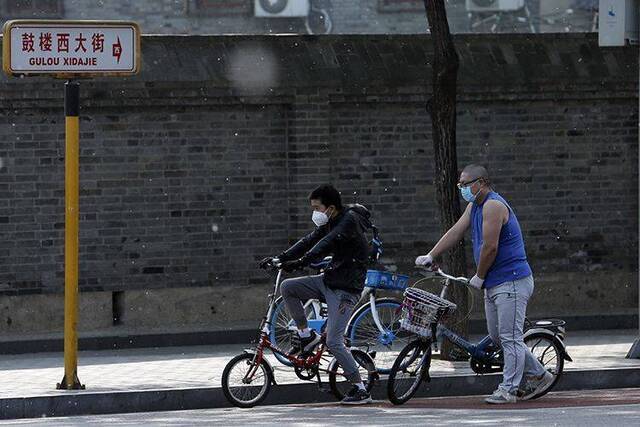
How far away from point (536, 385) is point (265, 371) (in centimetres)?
200

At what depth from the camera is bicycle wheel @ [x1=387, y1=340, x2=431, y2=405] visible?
40.0ft

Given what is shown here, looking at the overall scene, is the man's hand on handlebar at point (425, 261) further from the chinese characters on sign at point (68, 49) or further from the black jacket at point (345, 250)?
the chinese characters on sign at point (68, 49)

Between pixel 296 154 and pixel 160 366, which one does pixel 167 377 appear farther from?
pixel 296 154

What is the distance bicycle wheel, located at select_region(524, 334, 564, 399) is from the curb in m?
0.58

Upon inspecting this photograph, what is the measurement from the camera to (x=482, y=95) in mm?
17750

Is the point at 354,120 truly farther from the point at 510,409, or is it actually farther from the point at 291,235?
the point at 510,409

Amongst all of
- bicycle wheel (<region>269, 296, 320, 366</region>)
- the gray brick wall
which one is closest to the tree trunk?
bicycle wheel (<region>269, 296, 320, 366</region>)

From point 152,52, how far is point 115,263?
218 cm

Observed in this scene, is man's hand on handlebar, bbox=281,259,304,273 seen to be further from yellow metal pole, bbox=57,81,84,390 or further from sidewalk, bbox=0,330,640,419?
yellow metal pole, bbox=57,81,84,390

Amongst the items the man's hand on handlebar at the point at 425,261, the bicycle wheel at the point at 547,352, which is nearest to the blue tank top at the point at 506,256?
the man's hand on handlebar at the point at 425,261

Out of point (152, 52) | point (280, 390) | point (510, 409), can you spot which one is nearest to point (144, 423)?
point (280, 390)

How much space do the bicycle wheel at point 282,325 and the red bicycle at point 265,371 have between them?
72 centimetres

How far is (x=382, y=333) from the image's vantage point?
13.5m

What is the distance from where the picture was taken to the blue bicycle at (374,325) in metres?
13.5
